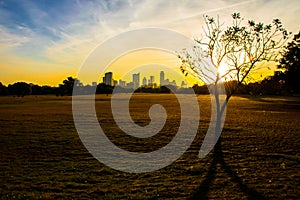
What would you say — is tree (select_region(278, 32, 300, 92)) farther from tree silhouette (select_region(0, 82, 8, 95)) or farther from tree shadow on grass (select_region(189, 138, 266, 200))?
tree silhouette (select_region(0, 82, 8, 95))

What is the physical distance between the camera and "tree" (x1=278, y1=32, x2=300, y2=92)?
166 feet

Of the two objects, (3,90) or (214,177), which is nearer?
(214,177)

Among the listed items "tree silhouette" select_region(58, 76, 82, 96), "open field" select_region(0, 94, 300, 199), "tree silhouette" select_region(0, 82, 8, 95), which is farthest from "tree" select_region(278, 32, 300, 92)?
"tree silhouette" select_region(0, 82, 8, 95)

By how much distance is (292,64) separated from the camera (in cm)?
5125

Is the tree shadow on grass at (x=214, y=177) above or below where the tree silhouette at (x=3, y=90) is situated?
below

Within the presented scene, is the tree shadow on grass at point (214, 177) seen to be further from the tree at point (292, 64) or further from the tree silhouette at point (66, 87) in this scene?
the tree silhouette at point (66, 87)

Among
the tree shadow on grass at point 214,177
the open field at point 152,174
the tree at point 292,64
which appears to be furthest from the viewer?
the tree at point 292,64

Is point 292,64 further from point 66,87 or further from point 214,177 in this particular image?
point 66,87

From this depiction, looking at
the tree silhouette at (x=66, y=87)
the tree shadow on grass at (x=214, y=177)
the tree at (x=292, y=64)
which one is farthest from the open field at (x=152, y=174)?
the tree silhouette at (x=66, y=87)

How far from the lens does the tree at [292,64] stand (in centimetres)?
5047

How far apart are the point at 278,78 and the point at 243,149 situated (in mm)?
45663

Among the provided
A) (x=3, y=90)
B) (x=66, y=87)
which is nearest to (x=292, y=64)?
(x=66, y=87)

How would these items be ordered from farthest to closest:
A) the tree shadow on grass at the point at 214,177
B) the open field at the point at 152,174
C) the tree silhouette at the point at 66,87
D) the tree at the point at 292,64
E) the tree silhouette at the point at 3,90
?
the tree silhouette at the point at 66,87 < the tree silhouette at the point at 3,90 < the tree at the point at 292,64 < the open field at the point at 152,174 < the tree shadow on grass at the point at 214,177

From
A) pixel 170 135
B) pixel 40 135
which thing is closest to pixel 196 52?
pixel 170 135
